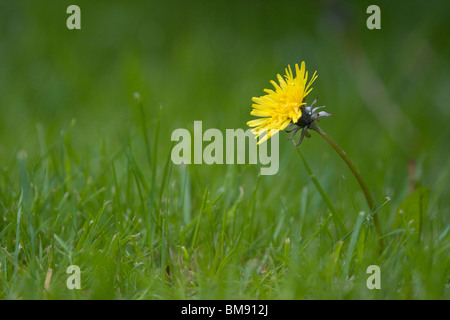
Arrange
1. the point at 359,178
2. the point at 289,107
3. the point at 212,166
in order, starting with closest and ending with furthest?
the point at 289,107 < the point at 359,178 < the point at 212,166

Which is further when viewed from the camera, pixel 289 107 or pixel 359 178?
pixel 359 178

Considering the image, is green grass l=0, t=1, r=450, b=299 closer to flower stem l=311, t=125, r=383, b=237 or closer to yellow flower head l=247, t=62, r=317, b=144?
flower stem l=311, t=125, r=383, b=237

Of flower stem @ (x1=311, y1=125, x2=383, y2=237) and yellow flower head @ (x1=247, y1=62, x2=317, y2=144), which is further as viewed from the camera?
flower stem @ (x1=311, y1=125, x2=383, y2=237)

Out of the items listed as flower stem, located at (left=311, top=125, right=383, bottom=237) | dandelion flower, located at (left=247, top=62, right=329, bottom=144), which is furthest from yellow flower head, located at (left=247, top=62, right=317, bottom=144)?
flower stem, located at (left=311, top=125, right=383, bottom=237)

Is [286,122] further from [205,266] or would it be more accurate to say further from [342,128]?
[342,128]

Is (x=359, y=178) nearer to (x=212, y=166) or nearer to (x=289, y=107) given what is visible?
(x=289, y=107)

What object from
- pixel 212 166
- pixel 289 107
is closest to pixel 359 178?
pixel 289 107

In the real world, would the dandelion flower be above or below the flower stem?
above
